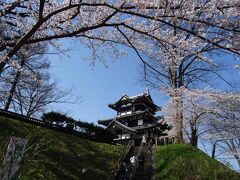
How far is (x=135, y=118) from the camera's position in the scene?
3634 cm

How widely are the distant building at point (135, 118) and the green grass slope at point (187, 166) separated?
13277 mm

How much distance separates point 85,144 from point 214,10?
14624mm

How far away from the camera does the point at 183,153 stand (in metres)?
17.9

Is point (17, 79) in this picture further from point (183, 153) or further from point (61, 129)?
point (183, 153)

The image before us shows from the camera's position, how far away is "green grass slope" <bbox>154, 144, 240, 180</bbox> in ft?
49.0

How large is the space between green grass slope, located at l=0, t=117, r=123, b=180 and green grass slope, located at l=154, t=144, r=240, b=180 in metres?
2.88

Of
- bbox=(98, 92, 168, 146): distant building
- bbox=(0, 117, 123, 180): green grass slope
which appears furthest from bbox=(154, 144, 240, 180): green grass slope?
bbox=(98, 92, 168, 146): distant building

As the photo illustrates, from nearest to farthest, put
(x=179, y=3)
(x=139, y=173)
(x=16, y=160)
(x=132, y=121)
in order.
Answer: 1. (x=16, y=160)
2. (x=179, y=3)
3. (x=139, y=173)
4. (x=132, y=121)

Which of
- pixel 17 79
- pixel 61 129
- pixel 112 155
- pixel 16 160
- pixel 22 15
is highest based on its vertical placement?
pixel 17 79

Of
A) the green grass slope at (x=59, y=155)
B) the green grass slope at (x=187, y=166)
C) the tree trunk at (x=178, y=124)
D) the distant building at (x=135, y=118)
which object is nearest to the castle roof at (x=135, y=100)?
the distant building at (x=135, y=118)

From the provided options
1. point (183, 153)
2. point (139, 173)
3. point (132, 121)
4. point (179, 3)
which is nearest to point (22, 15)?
point (179, 3)

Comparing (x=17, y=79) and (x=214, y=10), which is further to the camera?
(x=17, y=79)

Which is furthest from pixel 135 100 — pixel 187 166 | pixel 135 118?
pixel 187 166

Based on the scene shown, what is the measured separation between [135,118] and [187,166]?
811 inches
